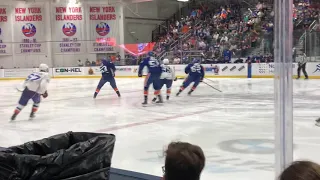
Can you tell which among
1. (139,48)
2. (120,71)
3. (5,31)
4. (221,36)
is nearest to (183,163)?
(221,36)

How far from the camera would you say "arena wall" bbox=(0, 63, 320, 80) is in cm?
1294

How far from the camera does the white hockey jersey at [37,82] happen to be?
5934 millimetres

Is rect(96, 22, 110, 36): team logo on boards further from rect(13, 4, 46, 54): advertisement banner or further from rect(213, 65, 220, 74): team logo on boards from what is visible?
rect(213, 65, 220, 74): team logo on boards

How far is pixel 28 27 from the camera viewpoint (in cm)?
2025

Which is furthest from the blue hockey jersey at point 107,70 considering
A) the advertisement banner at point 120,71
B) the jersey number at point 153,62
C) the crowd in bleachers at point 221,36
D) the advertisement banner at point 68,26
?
the advertisement banner at point 68,26

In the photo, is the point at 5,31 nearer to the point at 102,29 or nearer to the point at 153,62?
the point at 102,29

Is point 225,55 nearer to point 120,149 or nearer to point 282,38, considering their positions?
point 120,149

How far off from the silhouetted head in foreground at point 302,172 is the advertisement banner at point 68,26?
19759 millimetres

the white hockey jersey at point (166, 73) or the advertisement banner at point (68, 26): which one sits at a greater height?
the advertisement banner at point (68, 26)

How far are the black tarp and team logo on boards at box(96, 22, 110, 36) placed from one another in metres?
19.3

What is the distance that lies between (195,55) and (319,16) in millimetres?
4922

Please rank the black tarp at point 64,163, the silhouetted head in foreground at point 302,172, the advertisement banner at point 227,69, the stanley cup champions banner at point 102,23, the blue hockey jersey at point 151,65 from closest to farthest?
the silhouetted head in foreground at point 302,172 < the black tarp at point 64,163 < the blue hockey jersey at point 151,65 < the advertisement banner at point 227,69 < the stanley cup champions banner at point 102,23

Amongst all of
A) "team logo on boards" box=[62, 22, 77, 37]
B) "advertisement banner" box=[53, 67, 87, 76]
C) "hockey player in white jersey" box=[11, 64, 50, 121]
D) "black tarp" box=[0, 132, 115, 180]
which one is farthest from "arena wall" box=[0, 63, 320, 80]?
"black tarp" box=[0, 132, 115, 180]

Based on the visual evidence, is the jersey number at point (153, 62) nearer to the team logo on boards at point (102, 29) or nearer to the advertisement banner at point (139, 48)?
the advertisement banner at point (139, 48)
